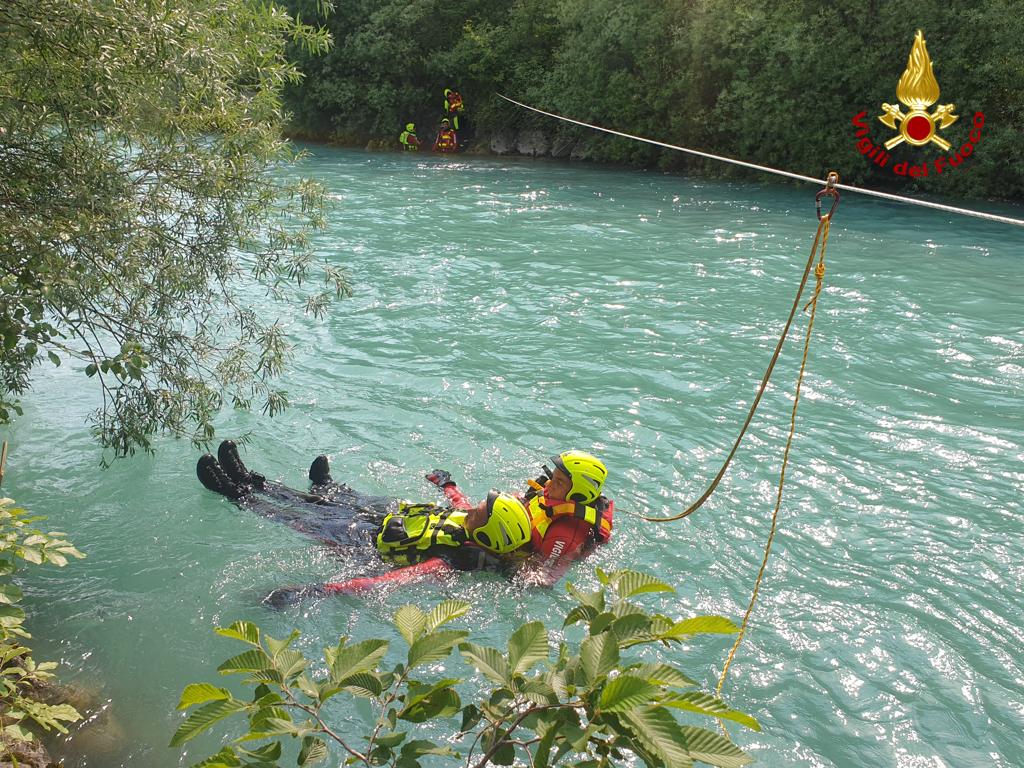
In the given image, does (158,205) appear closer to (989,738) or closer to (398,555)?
(398,555)

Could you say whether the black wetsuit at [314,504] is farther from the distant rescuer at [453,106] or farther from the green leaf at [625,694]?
the distant rescuer at [453,106]

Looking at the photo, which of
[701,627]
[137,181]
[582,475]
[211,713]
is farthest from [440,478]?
[701,627]

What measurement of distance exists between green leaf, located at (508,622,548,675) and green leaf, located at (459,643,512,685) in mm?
28

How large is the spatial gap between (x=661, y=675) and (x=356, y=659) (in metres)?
0.84

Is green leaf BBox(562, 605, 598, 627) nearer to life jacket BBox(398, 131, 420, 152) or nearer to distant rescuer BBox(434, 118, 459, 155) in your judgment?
distant rescuer BBox(434, 118, 459, 155)

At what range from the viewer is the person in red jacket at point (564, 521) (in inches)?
244

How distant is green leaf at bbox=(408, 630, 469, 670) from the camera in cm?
229

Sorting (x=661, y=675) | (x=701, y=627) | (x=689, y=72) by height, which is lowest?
(x=661, y=675)

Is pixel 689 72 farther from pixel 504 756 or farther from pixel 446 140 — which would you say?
pixel 504 756

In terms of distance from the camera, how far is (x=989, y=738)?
15.8ft

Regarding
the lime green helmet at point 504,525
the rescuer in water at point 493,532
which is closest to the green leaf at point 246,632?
the rescuer in water at point 493,532

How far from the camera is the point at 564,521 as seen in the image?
20.5 feet

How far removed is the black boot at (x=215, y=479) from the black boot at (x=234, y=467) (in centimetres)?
7

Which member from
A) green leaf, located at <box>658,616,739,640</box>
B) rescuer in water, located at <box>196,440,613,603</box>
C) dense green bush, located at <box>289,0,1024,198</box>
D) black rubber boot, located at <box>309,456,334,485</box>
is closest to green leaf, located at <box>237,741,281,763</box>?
green leaf, located at <box>658,616,739,640</box>
